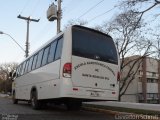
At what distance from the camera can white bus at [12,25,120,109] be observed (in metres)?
11.2

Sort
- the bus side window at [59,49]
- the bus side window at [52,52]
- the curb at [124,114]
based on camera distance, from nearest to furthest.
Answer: the curb at [124,114] → the bus side window at [59,49] → the bus side window at [52,52]

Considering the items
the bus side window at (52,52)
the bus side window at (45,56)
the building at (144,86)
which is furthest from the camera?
the building at (144,86)

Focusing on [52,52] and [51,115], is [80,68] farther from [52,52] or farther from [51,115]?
[51,115]

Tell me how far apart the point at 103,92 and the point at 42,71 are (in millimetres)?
3319

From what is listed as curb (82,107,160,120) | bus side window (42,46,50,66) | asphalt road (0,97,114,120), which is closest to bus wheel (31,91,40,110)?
asphalt road (0,97,114,120)

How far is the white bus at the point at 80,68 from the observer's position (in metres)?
11.2

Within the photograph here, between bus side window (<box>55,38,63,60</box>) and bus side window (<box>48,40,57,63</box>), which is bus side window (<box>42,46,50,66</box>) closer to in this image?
bus side window (<box>48,40,57,63</box>)

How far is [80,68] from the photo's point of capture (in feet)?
37.5

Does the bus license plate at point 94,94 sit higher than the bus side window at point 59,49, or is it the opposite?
the bus side window at point 59,49

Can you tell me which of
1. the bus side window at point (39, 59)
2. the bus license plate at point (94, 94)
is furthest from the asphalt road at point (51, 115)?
the bus side window at point (39, 59)

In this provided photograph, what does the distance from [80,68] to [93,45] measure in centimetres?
120

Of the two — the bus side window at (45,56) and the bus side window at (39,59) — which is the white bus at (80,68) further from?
the bus side window at (39,59)

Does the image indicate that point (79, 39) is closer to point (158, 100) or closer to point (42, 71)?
point (42, 71)

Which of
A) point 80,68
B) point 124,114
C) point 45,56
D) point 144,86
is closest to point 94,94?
point 80,68
